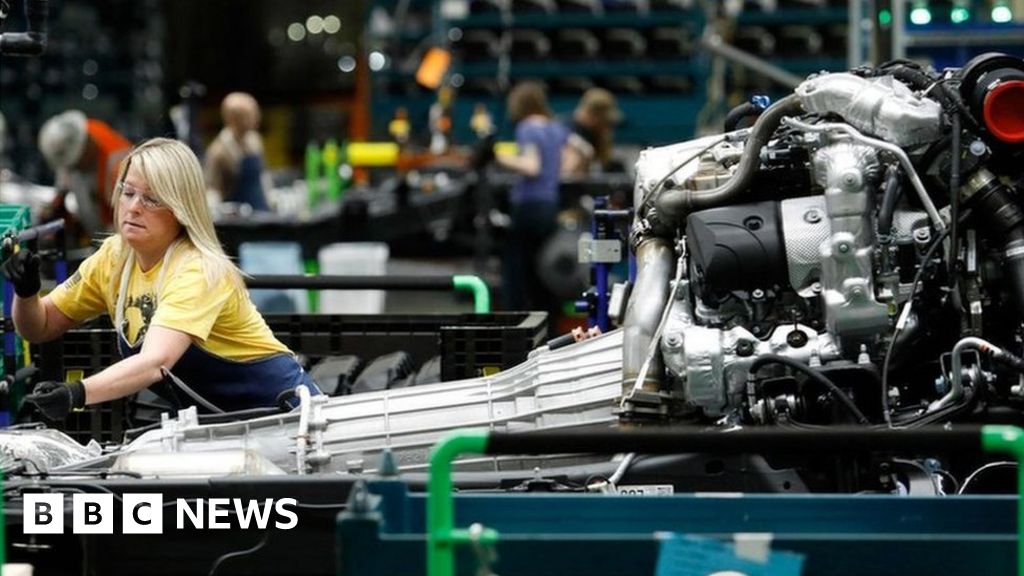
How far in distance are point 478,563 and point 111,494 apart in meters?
1.54

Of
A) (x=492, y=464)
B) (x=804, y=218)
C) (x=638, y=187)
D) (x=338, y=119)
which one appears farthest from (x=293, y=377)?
(x=338, y=119)

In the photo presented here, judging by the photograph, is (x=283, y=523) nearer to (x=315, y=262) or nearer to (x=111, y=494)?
(x=111, y=494)

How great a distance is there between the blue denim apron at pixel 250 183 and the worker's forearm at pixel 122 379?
27.6 ft

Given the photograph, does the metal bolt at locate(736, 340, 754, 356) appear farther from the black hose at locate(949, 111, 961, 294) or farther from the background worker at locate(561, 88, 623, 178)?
the background worker at locate(561, 88, 623, 178)

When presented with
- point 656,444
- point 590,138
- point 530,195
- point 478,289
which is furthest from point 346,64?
point 656,444

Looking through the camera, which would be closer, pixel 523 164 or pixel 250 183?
pixel 523 164

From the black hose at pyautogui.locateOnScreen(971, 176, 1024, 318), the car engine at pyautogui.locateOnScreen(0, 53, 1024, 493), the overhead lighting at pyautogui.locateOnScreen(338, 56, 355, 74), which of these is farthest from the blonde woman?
the overhead lighting at pyautogui.locateOnScreen(338, 56, 355, 74)

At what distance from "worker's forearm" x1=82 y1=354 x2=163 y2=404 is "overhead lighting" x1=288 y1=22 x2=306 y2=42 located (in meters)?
20.6

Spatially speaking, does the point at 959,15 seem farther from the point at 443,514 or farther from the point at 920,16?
the point at 443,514

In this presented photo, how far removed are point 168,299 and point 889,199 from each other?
2249 mm

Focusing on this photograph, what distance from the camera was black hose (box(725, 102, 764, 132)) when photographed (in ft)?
20.0

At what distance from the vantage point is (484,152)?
1290 cm

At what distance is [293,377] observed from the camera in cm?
614

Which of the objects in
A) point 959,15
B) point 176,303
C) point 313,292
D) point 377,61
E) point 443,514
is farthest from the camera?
point 377,61
